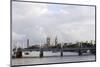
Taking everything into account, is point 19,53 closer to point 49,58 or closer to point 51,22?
point 49,58

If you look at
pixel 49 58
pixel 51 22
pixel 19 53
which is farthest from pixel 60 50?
pixel 19 53

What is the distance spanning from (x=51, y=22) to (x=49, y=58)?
52cm

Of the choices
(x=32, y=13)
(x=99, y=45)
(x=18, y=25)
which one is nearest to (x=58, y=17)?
(x=32, y=13)

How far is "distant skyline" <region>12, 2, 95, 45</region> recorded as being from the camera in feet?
8.99

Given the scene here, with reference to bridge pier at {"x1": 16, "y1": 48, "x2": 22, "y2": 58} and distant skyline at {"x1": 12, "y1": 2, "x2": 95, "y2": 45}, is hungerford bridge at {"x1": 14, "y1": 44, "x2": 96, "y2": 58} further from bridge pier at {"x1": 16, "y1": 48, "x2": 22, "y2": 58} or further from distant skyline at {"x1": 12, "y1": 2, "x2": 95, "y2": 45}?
distant skyline at {"x1": 12, "y1": 2, "x2": 95, "y2": 45}

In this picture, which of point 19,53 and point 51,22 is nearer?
point 19,53

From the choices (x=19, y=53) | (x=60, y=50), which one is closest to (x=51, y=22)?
(x=60, y=50)

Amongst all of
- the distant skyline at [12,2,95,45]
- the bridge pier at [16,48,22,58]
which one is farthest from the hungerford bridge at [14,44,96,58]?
the distant skyline at [12,2,95,45]

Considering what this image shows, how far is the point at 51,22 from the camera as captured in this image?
289 centimetres

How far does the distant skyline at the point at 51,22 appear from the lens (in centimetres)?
274

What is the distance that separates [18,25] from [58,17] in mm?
600

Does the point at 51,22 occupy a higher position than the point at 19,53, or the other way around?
the point at 51,22

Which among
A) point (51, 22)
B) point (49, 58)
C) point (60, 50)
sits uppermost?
point (51, 22)

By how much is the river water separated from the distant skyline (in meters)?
0.19
